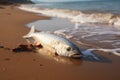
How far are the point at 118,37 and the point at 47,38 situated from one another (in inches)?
140

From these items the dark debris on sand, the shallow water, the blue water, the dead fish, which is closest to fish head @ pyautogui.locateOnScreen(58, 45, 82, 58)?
the dead fish

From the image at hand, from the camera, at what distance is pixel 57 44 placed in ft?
26.6

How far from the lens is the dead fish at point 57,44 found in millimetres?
7594

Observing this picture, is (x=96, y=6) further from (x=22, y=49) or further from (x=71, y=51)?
(x=71, y=51)

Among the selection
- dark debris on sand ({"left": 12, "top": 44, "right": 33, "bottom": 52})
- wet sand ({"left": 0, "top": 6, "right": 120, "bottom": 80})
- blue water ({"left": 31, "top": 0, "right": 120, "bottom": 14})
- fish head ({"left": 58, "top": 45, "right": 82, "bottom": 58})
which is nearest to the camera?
wet sand ({"left": 0, "top": 6, "right": 120, "bottom": 80})

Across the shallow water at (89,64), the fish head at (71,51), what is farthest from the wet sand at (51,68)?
the fish head at (71,51)

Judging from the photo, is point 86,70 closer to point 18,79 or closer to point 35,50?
point 18,79

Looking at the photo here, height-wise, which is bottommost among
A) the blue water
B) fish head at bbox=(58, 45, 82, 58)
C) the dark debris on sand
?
the blue water

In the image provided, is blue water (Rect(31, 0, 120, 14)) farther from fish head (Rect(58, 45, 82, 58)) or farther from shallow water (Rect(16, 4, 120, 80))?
fish head (Rect(58, 45, 82, 58))

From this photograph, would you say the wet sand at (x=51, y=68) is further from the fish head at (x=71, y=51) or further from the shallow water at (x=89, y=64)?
the fish head at (x=71, y=51)

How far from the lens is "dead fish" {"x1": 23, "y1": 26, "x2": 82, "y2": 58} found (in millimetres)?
7594

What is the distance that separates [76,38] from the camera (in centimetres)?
1044

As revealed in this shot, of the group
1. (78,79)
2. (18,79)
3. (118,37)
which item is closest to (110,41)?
(118,37)

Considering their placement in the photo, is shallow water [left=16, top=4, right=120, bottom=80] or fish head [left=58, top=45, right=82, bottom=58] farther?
fish head [left=58, top=45, right=82, bottom=58]
